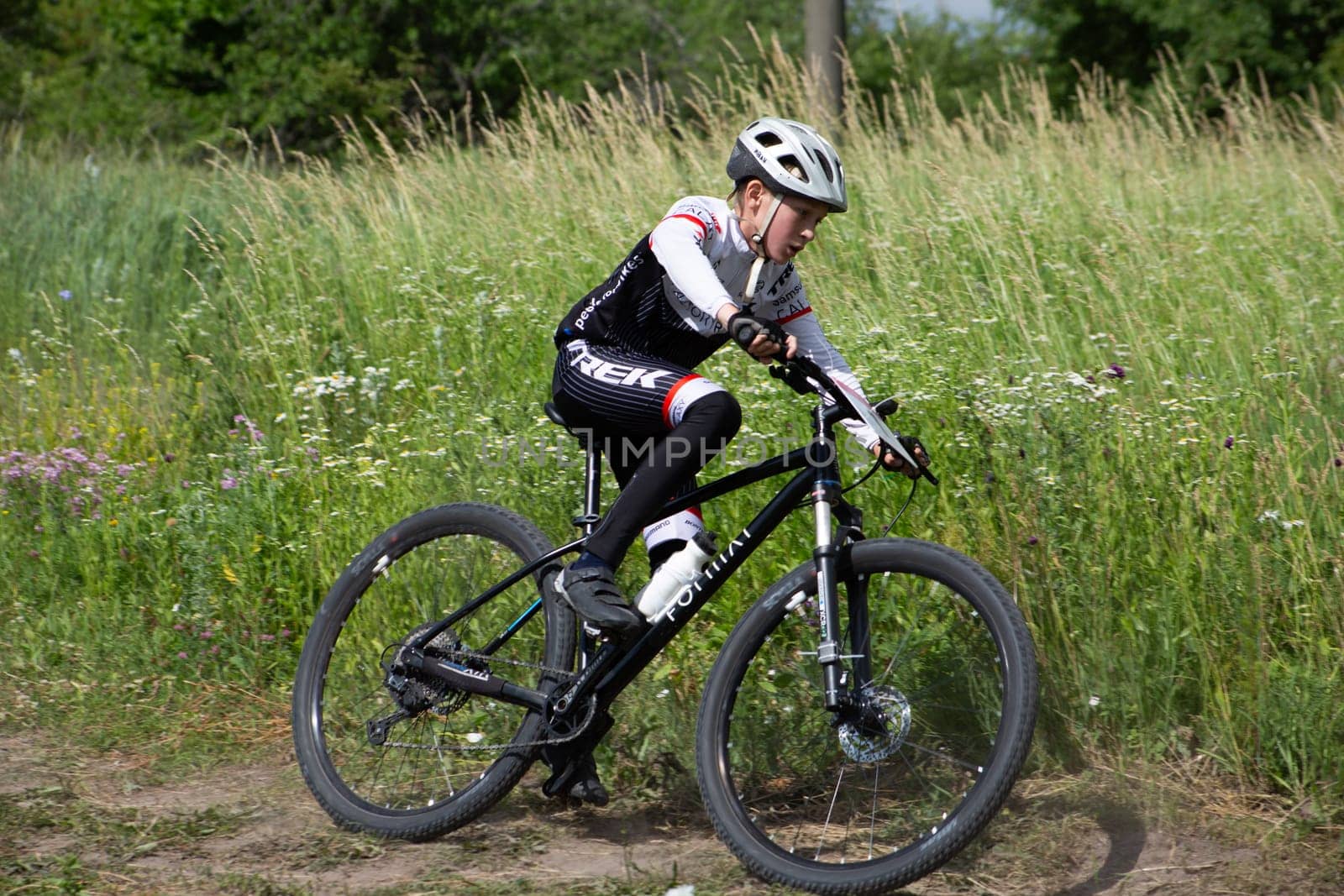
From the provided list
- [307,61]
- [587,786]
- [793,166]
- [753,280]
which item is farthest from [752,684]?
[307,61]

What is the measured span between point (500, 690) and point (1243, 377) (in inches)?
133

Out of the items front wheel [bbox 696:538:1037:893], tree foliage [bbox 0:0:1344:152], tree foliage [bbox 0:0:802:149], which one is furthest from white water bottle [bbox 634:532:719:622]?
tree foliage [bbox 0:0:802:149]

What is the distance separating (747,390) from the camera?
542 centimetres

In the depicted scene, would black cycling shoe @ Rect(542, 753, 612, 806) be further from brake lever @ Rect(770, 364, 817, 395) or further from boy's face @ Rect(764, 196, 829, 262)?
boy's face @ Rect(764, 196, 829, 262)

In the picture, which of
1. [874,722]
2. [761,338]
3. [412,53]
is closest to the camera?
[761,338]

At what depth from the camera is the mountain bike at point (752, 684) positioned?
3.31 m

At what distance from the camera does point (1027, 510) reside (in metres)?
4.34

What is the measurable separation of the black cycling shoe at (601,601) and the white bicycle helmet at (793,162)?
Answer: 46.4 inches

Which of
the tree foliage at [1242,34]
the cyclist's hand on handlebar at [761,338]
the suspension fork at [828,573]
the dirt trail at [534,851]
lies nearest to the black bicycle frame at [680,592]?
the suspension fork at [828,573]

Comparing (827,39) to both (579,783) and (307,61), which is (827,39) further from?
(307,61)

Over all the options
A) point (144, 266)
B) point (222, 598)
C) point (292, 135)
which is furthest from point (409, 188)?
point (292, 135)

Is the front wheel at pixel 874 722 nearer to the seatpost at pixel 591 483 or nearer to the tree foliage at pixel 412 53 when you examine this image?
the seatpost at pixel 591 483

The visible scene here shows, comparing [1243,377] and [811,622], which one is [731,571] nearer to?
[811,622]

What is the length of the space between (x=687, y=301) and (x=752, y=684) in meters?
1.11
